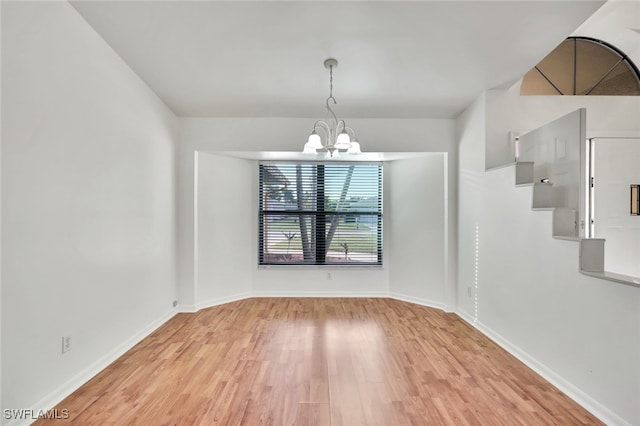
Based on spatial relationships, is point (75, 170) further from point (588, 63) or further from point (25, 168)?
point (588, 63)

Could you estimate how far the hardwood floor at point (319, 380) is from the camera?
1.94 meters

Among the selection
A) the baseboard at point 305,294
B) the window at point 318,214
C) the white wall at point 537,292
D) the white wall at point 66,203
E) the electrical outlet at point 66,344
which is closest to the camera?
the white wall at point 66,203

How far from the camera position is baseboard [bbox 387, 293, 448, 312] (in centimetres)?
429

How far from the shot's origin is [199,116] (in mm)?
4180

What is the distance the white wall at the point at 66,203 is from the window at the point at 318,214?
6.75ft

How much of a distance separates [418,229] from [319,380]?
9.62ft

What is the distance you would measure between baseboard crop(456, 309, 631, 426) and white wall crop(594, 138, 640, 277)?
142 cm

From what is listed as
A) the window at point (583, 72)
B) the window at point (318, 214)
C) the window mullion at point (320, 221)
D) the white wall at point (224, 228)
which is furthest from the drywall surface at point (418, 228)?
the white wall at point (224, 228)

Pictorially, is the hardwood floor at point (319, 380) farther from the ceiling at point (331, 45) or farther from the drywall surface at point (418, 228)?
the ceiling at point (331, 45)

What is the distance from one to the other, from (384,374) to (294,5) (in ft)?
9.58

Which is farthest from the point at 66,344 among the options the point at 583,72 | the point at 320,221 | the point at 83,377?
Answer: the point at 583,72

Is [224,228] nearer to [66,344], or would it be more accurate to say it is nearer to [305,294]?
[305,294]

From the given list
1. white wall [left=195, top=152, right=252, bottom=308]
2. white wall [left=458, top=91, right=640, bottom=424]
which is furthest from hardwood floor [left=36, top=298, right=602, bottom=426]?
white wall [left=195, top=152, right=252, bottom=308]

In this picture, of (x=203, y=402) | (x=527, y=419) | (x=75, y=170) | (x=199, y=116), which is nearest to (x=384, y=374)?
(x=527, y=419)
